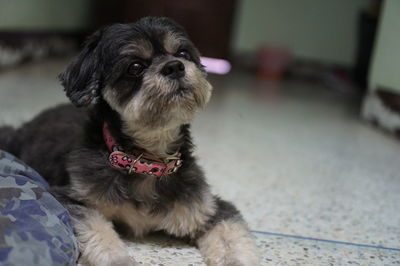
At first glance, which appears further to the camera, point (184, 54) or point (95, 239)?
point (184, 54)

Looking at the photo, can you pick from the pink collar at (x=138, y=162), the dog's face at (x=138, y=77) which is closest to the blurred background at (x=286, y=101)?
the pink collar at (x=138, y=162)

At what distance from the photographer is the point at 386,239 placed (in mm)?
1658

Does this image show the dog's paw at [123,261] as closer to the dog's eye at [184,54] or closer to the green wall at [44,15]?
the dog's eye at [184,54]

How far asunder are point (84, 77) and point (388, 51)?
2.58 m

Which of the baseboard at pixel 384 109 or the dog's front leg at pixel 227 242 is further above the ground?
the dog's front leg at pixel 227 242

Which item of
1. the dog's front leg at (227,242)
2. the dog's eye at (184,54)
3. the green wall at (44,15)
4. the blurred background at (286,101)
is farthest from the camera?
the green wall at (44,15)

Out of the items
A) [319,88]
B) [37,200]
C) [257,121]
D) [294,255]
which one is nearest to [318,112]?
[257,121]

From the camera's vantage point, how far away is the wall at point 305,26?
5.89 m

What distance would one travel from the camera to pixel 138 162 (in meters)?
1.39

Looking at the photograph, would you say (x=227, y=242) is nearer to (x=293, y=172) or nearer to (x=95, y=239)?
(x=95, y=239)

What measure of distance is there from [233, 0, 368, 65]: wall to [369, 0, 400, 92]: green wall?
8.12 ft

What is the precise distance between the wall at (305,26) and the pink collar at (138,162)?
493 centimetres

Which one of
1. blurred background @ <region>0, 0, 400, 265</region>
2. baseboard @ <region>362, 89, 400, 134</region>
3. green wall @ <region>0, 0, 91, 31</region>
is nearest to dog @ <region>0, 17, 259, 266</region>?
blurred background @ <region>0, 0, 400, 265</region>

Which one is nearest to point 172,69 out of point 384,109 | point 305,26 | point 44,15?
point 384,109
